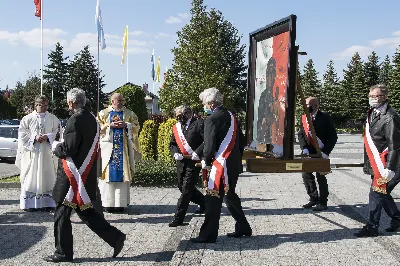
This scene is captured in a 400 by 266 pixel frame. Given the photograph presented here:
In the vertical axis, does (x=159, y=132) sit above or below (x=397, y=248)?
above

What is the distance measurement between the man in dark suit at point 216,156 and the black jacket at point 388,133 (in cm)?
177

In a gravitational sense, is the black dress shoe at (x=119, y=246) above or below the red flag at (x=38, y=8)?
below

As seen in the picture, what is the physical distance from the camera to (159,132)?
15484 mm

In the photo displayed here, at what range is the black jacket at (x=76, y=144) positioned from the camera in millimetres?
5582

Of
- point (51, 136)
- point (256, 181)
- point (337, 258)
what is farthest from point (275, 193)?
point (337, 258)

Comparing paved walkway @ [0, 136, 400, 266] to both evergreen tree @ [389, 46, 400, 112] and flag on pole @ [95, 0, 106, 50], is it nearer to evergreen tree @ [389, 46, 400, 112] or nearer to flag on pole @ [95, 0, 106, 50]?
flag on pole @ [95, 0, 106, 50]

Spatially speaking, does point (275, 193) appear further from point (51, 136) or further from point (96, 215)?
point (96, 215)


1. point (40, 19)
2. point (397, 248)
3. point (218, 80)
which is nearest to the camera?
point (397, 248)

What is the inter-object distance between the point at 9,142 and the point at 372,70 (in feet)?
224

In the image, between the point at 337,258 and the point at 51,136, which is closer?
the point at 337,258

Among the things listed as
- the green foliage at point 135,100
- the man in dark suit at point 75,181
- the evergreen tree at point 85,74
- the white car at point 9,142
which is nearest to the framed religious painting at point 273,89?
the man in dark suit at point 75,181

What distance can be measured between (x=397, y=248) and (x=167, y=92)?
38.9 metres

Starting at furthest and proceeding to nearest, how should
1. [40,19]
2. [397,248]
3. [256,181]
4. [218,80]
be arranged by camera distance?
[218,80], [40,19], [256,181], [397,248]

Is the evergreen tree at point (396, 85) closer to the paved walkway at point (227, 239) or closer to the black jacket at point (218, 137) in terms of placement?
the paved walkway at point (227, 239)
